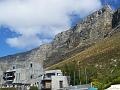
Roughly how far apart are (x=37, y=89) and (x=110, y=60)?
48183 mm

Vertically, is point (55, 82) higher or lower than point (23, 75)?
lower

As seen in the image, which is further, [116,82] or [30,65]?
[30,65]

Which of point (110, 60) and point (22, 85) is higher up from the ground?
point (110, 60)

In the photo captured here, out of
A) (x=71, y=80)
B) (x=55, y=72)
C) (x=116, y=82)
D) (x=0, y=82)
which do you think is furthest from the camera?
(x=0, y=82)

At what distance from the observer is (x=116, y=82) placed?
56.9 metres

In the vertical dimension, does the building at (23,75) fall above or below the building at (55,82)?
above

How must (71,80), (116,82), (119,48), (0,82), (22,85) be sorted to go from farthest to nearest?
1. (119,48)
2. (0,82)
3. (22,85)
4. (71,80)
5. (116,82)

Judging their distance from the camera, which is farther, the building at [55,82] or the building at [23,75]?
the building at [23,75]

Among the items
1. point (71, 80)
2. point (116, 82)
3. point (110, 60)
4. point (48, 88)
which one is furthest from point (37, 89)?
point (116, 82)

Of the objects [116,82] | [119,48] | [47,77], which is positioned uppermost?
[119,48]

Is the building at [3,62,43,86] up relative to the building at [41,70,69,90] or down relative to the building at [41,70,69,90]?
up

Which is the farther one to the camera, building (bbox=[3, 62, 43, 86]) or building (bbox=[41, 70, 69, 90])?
building (bbox=[3, 62, 43, 86])

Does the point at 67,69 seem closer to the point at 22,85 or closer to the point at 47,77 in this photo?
the point at 47,77

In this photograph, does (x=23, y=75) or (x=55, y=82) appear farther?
(x=23, y=75)
